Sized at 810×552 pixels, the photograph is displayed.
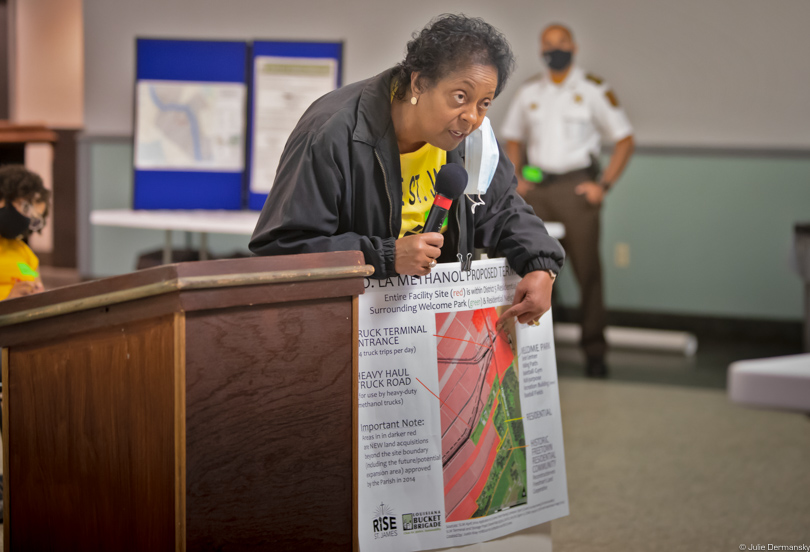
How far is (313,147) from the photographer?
1.40 metres

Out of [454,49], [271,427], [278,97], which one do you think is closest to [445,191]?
[454,49]

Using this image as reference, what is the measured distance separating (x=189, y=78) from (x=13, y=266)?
226cm

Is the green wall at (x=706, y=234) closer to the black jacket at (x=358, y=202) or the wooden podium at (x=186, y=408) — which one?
the black jacket at (x=358, y=202)

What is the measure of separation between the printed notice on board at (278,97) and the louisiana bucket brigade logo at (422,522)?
2.79 m

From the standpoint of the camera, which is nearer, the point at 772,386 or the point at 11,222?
the point at 772,386

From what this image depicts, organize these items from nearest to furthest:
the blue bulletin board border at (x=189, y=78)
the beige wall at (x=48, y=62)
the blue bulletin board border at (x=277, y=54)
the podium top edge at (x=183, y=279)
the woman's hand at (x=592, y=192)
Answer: the podium top edge at (x=183, y=279)
the blue bulletin board border at (x=277, y=54)
the blue bulletin board border at (x=189, y=78)
the woman's hand at (x=592, y=192)
the beige wall at (x=48, y=62)

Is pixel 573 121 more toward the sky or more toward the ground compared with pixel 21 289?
more toward the sky

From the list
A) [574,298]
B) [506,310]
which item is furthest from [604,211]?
[506,310]

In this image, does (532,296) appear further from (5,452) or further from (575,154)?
(575,154)

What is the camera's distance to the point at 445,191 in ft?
4.65

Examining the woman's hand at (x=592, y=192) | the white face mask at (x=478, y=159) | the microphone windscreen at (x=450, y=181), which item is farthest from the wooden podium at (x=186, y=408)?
the woman's hand at (x=592, y=192)

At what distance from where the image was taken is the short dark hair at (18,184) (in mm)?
2072

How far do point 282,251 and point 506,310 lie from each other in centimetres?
49

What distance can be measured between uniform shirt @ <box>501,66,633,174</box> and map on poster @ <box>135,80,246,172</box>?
1.71 m
